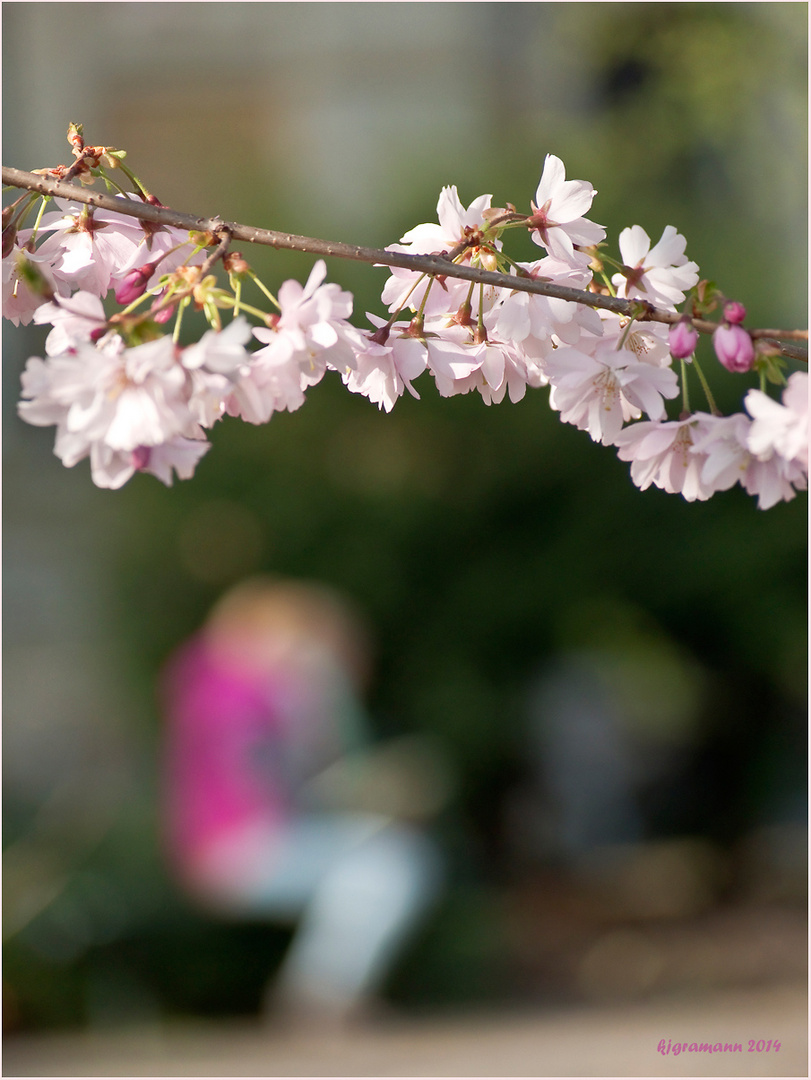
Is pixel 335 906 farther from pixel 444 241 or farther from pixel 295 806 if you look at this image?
pixel 444 241

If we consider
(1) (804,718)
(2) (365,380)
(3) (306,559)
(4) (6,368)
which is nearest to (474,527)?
(3) (306,559)

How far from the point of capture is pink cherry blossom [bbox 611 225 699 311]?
1.10m

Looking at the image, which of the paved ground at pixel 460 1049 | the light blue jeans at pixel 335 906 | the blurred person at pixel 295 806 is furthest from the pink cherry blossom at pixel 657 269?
the light blue jeans at pixel 335 906

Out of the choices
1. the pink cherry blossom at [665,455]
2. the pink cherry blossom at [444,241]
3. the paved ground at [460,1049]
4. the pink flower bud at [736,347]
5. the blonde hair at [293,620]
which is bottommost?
the paved ground at [460,1049]

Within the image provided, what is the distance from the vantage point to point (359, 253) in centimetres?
96

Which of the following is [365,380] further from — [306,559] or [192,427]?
[306,559]

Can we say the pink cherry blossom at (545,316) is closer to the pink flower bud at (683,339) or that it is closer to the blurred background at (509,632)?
the pink flower bud at (683,339)

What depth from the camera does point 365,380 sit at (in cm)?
116

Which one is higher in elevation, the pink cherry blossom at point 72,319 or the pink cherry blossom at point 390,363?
the pink cherry blossom at point 390,363

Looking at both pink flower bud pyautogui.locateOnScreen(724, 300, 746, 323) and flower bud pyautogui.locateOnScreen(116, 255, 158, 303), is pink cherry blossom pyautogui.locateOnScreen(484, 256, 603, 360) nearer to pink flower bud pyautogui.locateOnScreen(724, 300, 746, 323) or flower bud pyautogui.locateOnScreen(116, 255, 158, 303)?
pink flower bud pyautogui.locateOnScreen(724, 300, 746, 323)

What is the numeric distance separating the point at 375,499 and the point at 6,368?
128 inches

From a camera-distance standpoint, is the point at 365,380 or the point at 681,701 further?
the point at 681,701

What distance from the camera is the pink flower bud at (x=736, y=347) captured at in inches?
37.3

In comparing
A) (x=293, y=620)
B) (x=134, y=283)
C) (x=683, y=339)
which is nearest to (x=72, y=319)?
(x=134, y=283)
